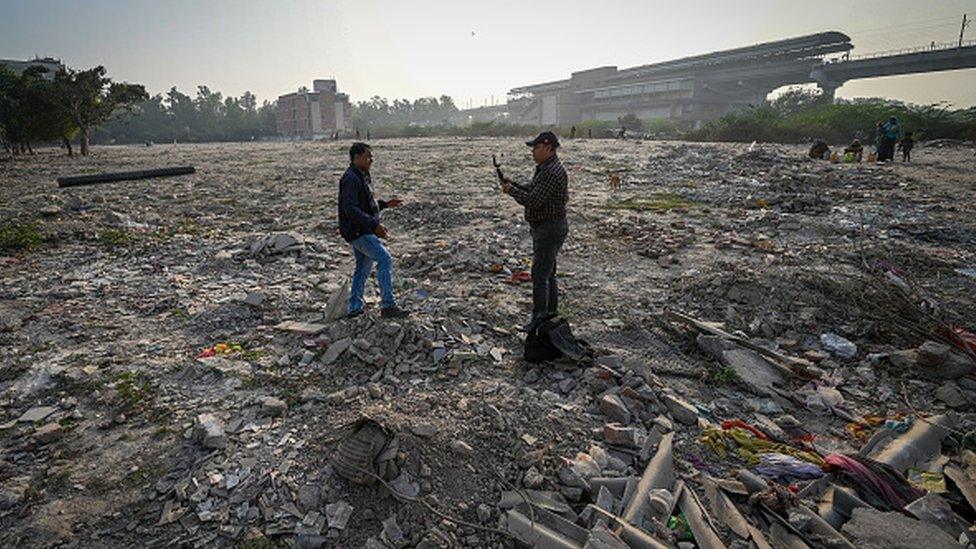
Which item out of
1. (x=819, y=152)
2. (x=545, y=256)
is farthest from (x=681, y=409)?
(x=819, y=152)

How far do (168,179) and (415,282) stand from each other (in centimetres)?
1413

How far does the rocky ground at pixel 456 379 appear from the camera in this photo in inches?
105

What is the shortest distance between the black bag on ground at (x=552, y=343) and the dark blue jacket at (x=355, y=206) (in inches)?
73.8

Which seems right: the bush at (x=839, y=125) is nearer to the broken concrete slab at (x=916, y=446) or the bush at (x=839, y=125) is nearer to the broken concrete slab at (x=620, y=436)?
the broken concrete slab at (x=916, y=446)

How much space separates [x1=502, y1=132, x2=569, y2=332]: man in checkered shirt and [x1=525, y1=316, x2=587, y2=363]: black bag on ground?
0.24 ft

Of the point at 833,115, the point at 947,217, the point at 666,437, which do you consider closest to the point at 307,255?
the point at 666,437

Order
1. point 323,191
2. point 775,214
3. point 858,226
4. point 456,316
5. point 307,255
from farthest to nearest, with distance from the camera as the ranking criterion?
1. point 323,191
2. point 775,214
3. point 858,226
4. point 307,255
5. point 456,316

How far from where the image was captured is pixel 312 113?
75688 mm

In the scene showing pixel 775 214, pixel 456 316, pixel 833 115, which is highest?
A: pixel 833 115

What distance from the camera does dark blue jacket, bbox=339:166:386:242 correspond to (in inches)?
179

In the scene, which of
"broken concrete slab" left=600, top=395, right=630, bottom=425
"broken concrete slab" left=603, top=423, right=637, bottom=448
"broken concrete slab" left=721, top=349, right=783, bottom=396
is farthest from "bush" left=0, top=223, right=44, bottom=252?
"broken concrete slab" left=721, top=349, right=783, bottom=396

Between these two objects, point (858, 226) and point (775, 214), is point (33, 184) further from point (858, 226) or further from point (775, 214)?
point (858, 226)

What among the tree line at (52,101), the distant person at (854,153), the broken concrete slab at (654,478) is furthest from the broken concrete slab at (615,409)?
the tree line at (52,101)

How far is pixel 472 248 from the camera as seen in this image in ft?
25.1
